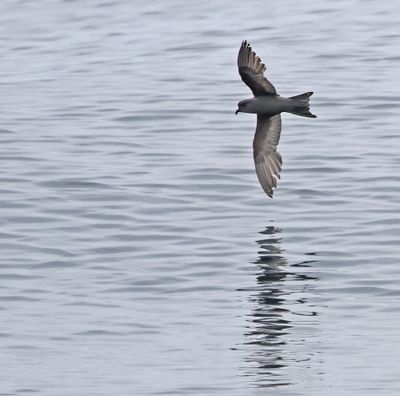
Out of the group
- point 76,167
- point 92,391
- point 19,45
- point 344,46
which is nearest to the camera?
point 92,391

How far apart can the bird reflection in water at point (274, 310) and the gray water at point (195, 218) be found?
30 millimetres

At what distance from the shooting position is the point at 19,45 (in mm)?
32375

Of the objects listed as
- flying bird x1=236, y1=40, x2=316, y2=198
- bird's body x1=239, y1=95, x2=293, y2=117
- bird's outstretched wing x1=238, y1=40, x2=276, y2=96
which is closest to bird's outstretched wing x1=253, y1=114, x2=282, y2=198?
flying bird x1=236, y1=40, x2=316, y2=198

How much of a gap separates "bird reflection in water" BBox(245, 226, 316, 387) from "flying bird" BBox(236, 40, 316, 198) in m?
0.96

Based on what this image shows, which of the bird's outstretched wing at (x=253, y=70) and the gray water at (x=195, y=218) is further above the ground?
the bird's outstretched wing at (x=253, y=70)

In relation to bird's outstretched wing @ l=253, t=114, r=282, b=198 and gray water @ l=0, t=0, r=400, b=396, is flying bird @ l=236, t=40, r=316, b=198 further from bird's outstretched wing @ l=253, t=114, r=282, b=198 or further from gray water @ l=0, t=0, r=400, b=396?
gray water @ l=0, t=0, r=400, b=396

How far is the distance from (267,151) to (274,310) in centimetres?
422

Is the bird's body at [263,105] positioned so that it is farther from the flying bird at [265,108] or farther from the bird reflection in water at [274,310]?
the bird reflection in water at [274,310]

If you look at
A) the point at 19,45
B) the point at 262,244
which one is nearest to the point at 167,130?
the point at 262,244

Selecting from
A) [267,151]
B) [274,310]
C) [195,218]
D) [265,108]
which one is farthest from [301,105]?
[274,310]

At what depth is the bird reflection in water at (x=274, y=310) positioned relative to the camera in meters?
14.0

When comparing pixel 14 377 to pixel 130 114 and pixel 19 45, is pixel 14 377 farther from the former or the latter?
pixel 19 45

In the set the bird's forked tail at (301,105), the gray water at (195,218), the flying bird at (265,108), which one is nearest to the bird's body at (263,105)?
the flying bird at (265,108)

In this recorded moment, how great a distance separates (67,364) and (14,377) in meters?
0.55
